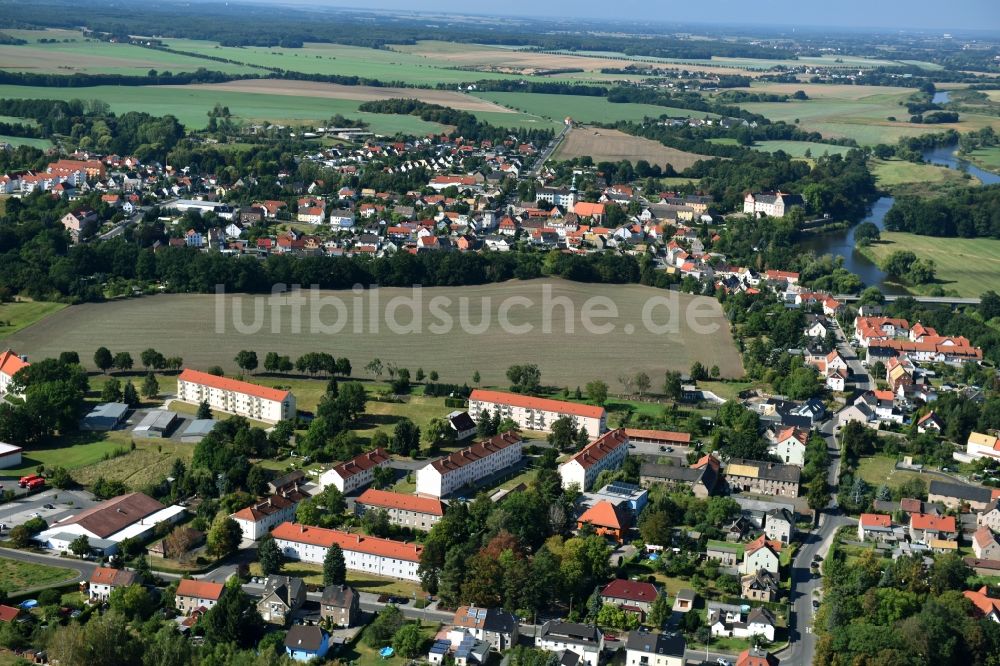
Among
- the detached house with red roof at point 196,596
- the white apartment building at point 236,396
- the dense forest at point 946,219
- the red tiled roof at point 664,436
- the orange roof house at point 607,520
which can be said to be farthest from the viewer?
the dense forest at point 946,219

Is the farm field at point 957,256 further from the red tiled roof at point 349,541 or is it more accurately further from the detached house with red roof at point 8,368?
the detached house with red roof at point 8,368

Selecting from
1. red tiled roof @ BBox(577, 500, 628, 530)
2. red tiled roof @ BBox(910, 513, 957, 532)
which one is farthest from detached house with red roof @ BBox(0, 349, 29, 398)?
red tiled roof @ BBox(910, 513, 957, 532)

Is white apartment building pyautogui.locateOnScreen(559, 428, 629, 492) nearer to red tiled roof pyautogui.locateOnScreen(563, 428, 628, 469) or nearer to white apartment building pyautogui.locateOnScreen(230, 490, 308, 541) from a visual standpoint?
red tiled roof pyautogui.locateOnScreen(563, 428, 628, 469)

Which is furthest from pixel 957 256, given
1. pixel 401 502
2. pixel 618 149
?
pixel 401 502

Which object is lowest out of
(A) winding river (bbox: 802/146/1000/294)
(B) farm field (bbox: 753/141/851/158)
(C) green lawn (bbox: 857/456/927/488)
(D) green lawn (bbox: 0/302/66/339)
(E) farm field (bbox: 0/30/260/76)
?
(C) green lawn (bbox: 857/456/927/488)

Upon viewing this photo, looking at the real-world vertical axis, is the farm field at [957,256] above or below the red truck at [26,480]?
above

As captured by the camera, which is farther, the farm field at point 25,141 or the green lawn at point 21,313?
the farm field at point 25,141

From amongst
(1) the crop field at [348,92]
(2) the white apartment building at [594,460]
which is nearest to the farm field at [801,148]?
(1) the crop field at [348,92]

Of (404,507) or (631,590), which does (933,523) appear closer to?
(631,590)
